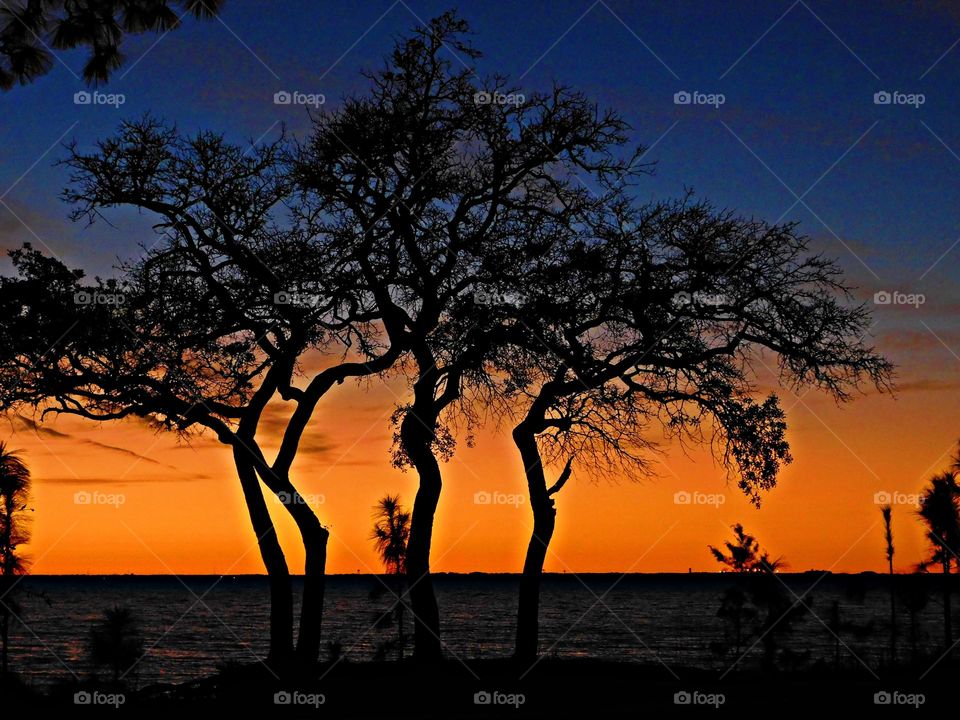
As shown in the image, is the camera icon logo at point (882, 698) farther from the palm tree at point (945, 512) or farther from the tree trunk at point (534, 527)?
the palm tree at point (945, 512)

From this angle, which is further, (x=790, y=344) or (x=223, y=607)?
(x=223, y=607)

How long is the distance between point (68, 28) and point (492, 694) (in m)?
13.1

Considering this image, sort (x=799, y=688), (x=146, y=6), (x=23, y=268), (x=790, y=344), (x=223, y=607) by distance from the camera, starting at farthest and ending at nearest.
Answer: (x=223, y=607)
(x=790, y=344)
(x=23, y=268)
(x=799, y=688)
(x=146, y=6)

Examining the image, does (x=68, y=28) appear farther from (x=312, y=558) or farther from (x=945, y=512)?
(x=945, y=512)

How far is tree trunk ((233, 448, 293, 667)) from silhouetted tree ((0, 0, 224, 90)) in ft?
30.2

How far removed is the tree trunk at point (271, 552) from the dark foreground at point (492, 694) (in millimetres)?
906

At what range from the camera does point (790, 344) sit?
2253 centimetres

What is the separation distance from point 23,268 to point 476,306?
9.41m

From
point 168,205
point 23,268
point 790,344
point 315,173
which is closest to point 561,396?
point 790,344

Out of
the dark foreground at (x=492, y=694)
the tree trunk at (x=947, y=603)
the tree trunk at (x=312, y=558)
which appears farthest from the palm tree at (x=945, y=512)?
the tree trunk at (x=312, y=558)

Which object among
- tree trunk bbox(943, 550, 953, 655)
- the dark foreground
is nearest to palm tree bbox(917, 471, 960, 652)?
tree trunk bbox(943, 550, 953, 655)

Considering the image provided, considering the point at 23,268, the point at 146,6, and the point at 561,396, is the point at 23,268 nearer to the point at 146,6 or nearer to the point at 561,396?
the point at 146,6

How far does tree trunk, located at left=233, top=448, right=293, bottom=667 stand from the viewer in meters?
22.0

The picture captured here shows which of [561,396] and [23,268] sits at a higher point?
[23,268]
